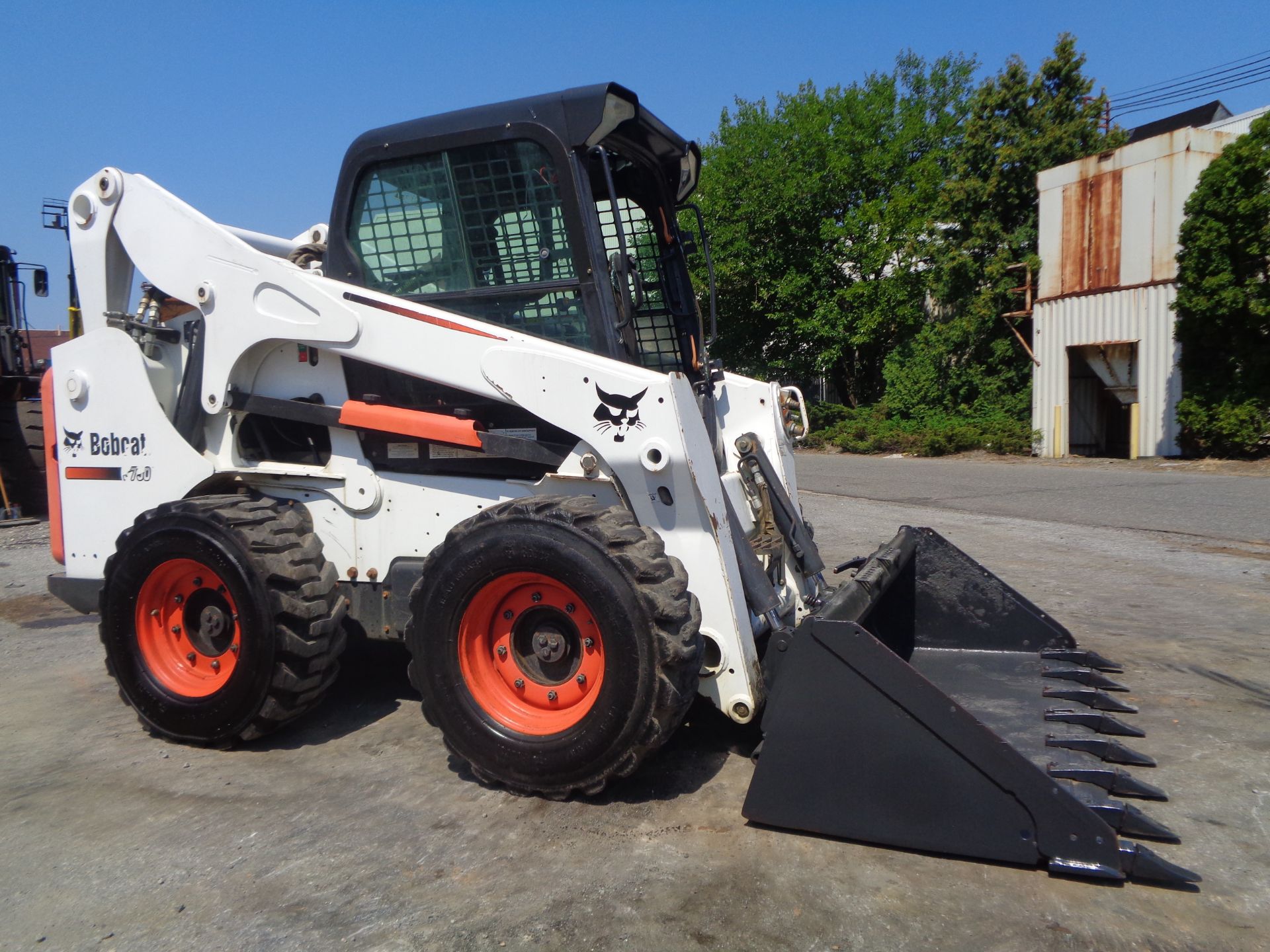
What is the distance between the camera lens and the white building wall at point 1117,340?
60.2 ft

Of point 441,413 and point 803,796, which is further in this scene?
point 441,413

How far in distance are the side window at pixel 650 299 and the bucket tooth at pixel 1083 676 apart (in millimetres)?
2322

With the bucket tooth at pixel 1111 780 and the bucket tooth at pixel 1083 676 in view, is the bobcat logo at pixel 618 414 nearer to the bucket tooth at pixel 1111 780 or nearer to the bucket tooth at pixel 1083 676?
the bucket tooth at pixel 1111 780

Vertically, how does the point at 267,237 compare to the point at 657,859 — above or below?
above

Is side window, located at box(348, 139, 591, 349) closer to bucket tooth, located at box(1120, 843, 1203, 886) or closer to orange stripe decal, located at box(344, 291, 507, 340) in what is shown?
orange stripe decal, located at box(344, 291, 507, 340)

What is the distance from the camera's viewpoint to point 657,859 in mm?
3133

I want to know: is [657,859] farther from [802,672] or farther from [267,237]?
[267,237]

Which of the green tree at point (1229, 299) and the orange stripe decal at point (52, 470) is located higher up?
the green tree at point (1229, 299)

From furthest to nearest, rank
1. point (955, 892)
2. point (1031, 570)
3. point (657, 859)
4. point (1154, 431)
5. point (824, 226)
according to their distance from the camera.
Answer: point (824, 226), point (1154, 431), point (1031, 570), point (657, 859), point (955, 892)

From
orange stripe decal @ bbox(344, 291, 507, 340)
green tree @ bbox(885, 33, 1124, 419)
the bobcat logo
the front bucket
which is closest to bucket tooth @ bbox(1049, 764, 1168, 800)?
the front bucket

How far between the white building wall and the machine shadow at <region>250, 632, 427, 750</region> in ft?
56.0

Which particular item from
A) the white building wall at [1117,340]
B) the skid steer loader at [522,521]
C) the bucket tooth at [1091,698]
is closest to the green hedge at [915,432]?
the white building wall at [1117,340]

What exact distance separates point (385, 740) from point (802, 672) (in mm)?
2076

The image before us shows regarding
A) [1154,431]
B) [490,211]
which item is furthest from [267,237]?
[1154,431]
